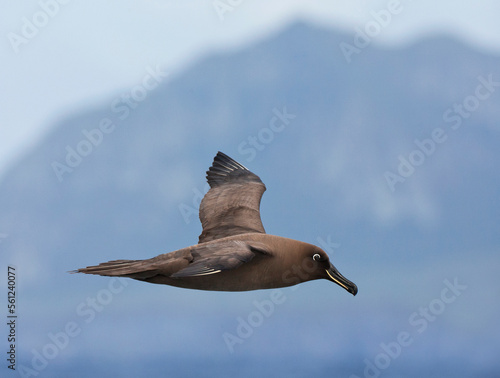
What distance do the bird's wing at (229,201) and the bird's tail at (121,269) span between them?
1.43 m

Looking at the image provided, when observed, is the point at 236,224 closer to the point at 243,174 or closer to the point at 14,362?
the point at 243,174

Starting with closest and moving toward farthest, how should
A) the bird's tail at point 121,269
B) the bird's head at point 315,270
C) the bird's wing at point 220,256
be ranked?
the bird's wing at point 220,256, the bird's tail at point 121,269, the bird's head at point 315,270

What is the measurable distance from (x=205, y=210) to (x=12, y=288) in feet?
9.56

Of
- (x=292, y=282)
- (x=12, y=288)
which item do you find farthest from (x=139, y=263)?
(x=12, y=288)

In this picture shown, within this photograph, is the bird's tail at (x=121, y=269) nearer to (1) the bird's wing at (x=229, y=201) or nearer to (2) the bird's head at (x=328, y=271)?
(1) the bird's wing at (x=229, y=201)

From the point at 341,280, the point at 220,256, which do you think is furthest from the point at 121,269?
the point at 341,280

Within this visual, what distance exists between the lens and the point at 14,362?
35.0 feet

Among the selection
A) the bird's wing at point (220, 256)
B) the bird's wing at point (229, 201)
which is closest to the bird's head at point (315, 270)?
the bird's wing at point (220, 256)

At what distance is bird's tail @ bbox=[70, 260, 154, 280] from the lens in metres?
9.21

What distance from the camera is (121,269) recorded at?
9305mm

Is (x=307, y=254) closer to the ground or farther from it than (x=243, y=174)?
closer to the ground

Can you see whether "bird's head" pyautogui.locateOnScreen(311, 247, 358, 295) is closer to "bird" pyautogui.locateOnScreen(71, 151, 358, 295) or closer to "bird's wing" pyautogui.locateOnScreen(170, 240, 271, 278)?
"bird" pyautogui.locateOnScreen(71, 151, 358, 295)

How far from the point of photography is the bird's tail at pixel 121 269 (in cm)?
921

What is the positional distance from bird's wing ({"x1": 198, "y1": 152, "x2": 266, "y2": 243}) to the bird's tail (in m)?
1.43
